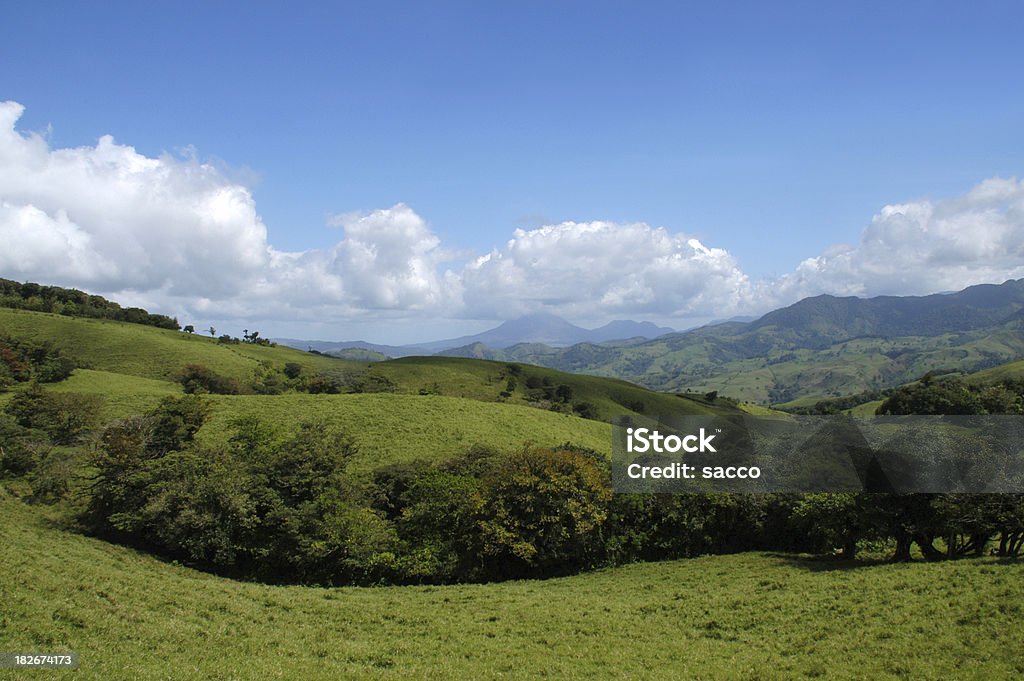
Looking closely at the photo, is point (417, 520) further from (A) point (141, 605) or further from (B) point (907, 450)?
(B) point (907, 450)

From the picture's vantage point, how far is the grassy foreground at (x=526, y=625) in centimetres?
1839

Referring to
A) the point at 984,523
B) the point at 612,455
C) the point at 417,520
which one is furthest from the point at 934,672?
the point at 612,455

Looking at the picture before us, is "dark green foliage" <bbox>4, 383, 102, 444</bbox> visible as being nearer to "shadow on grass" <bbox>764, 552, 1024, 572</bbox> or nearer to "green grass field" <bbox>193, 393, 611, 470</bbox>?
"green grass field" <bbox>193, 393, 611, 470</bbox>

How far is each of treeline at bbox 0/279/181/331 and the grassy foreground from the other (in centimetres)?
12045

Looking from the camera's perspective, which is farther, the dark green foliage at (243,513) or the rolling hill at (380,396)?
the rolling hill at (380,396)

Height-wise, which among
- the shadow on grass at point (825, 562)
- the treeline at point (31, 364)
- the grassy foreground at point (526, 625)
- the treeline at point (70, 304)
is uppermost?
the treeline at point (70, 304)

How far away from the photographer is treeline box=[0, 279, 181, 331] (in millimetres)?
124875

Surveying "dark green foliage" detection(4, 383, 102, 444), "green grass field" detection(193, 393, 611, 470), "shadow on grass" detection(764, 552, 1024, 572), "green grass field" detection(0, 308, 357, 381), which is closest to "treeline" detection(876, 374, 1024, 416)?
"green grass field" detection(193, 393, 611, 470)

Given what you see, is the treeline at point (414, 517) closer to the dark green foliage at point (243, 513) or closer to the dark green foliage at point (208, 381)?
the dark green foliage at point (243, 513)

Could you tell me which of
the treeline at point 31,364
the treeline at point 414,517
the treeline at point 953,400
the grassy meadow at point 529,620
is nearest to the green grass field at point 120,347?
the treeline at point 31,364

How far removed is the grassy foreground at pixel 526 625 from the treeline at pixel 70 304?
395 feet

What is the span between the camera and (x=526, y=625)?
2581cm

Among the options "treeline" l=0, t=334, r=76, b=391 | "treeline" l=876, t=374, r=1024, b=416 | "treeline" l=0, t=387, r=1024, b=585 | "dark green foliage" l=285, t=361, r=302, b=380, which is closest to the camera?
"treeline" l=0, t=387, r=1024, b=585

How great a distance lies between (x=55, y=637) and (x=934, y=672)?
93.5ft
